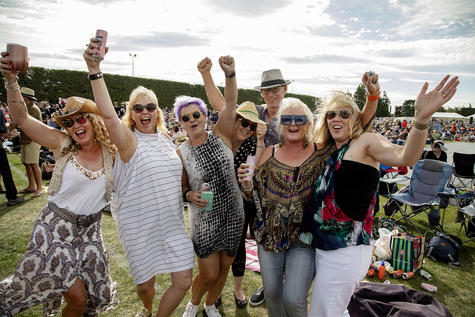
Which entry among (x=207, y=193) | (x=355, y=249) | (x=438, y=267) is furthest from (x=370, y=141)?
(x=438, y=267)

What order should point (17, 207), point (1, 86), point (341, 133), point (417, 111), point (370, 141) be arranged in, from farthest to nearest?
point (1, 86) < point (17, 207) < point (341, 133) < point (370, 141) < point (417, 111)

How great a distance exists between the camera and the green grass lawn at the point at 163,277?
3.28 metres

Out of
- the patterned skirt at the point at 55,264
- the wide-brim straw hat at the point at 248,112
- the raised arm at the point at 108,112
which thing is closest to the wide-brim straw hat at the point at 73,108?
the raised arm at the point at 108,112

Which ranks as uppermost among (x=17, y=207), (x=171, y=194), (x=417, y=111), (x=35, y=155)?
(x=417, y=111)

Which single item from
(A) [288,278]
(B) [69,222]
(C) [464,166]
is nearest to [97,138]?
(B) [69,222]

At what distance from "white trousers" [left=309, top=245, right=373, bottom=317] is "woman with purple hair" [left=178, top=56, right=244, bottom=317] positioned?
37.0 inches

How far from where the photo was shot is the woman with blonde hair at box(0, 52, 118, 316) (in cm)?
225

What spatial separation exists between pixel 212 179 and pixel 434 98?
186cm

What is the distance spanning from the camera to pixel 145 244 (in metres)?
2.54

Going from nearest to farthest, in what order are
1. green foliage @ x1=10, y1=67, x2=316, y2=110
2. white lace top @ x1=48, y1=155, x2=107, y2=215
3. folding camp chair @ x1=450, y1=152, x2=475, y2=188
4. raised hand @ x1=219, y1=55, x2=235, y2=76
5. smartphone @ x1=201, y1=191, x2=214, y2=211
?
white lace top @ x1=48, y1=155, x2=107, y2=215 < smartphone @ x1=201, y1=191, x2=214, y2=211 < raised hand @ x1=219, y1=55, x2=235, y2=76 < folding camp chair @ x1=450, y1=152, x2=475, y2=188 < green foliage @ x1=10, y1=67, x2=316, y2=110

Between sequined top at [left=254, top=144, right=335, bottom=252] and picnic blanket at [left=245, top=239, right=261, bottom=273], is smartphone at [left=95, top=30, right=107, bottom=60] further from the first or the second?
picnic blanket at [left=245, top=239, right=261, bottom=273]

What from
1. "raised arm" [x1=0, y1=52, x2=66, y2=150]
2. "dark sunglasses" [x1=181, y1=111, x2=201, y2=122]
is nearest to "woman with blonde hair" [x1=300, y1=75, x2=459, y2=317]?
"dark sunglasses" [x1=181, y1=111, x2=201, y2=122]

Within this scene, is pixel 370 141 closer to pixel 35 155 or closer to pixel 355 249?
pixel 355 249

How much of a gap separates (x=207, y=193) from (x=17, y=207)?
5843 mm
